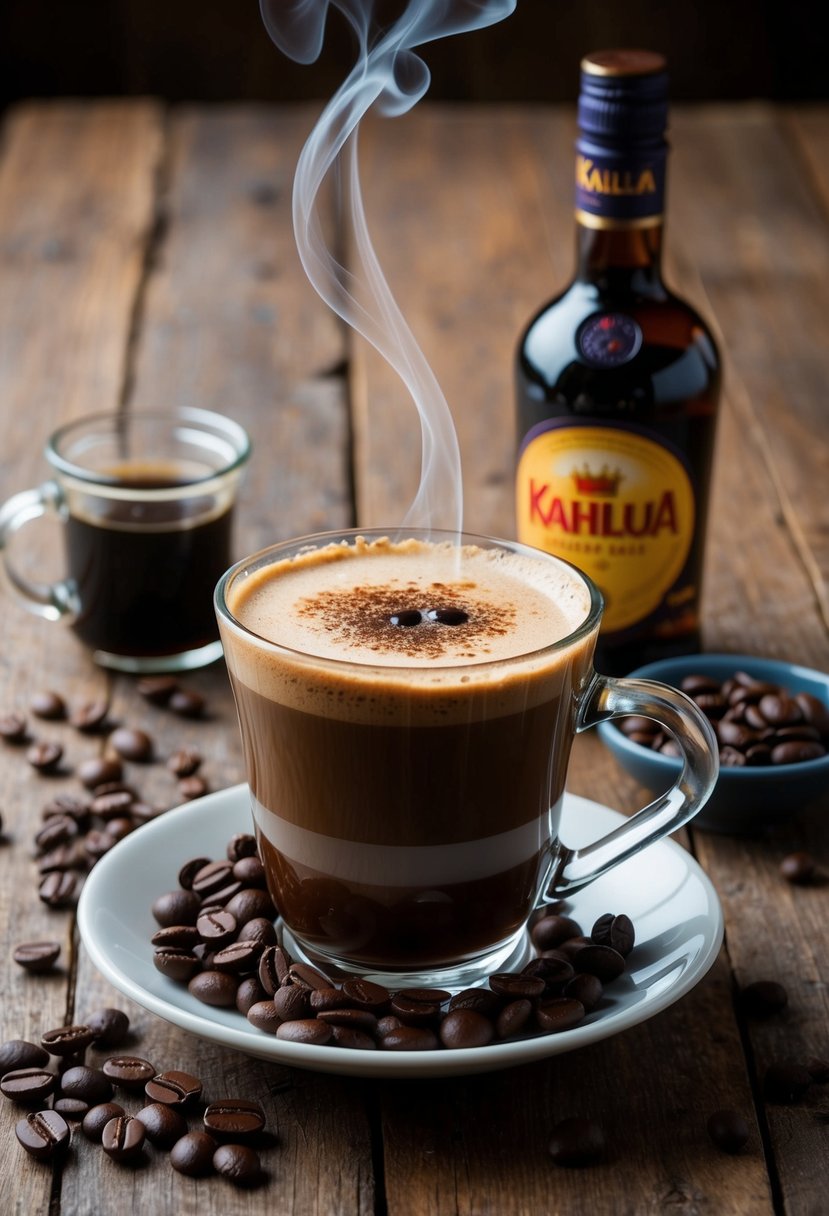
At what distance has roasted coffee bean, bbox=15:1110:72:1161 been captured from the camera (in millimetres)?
Answer: 1017

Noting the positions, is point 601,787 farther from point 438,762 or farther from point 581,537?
point 438,762

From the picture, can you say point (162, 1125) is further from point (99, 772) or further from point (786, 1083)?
point (99, 772)

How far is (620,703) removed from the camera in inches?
45.7

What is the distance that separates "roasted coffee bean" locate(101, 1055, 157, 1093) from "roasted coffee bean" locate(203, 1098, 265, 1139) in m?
0.06

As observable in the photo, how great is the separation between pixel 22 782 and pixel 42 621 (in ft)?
1.22

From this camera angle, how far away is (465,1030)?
103 centimetres

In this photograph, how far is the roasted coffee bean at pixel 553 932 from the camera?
1196 millimetres

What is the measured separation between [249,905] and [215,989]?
120mm

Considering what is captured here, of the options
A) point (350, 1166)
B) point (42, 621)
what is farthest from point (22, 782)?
point (350, 1166)

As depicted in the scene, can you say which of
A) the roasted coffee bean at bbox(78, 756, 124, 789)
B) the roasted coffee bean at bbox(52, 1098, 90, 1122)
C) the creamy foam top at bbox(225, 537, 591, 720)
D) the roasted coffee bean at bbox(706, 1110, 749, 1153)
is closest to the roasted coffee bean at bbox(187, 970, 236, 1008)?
the roasted coffee bean at bbox(52, 1098, 90, 1122)

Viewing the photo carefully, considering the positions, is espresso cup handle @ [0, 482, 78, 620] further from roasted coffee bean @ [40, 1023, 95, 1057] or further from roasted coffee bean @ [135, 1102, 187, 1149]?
roasted coffee bean @ [135, 1102, 187, 1149]

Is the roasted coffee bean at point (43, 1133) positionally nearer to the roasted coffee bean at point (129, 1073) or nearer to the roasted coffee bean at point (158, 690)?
the roasted coffee bean at point (129, 1073)

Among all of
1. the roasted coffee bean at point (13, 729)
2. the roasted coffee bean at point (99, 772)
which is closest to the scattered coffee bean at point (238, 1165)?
the roasted coffee bean at point (99, 772)

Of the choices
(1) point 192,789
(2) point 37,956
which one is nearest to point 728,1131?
(2) point 37,956
